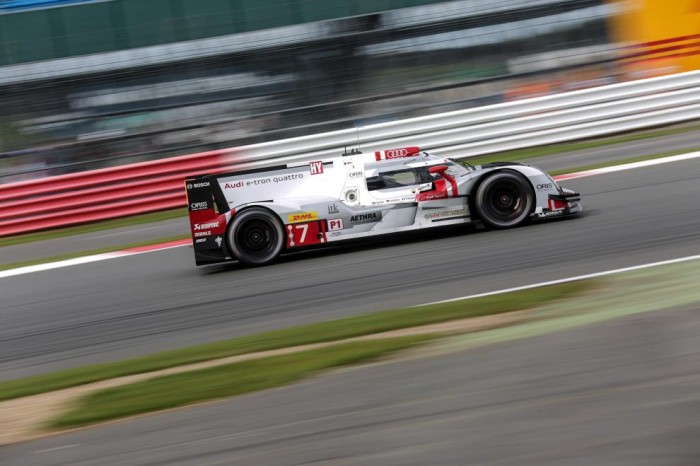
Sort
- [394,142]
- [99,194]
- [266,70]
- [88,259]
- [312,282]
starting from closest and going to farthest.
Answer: [312,282] → [88,259] → [99,194] → [394,142] → [266,70]

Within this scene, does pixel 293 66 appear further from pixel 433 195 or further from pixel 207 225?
pixel 433 195

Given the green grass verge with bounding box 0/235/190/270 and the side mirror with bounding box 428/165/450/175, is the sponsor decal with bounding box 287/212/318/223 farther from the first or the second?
the green grass verge with bounding box 0/235/190/270

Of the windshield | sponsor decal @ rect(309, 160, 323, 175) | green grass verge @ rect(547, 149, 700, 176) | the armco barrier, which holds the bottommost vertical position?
green grass verge @ rect(547, 149, 700, 176)

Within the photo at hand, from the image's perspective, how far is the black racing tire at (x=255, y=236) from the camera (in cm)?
944

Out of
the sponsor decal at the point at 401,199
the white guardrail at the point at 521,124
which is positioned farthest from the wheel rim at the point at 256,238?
the white guardrail at the point at 521,124

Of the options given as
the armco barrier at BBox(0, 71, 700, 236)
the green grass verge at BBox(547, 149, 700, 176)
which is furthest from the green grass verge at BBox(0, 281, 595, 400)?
the armco barrier at BBox(0, 71, 700, 236)

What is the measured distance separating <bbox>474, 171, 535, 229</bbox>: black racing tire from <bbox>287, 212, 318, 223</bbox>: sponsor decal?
174 centimetres

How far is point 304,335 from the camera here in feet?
21.3

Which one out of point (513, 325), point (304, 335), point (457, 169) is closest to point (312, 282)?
point (304, 335)

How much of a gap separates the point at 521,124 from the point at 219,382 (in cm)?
1090

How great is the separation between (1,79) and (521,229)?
11537 millimetres

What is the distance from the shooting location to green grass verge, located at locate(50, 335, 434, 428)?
5281mm

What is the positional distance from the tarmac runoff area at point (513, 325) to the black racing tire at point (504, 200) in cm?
258

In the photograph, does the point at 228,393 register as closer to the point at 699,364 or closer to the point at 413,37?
the point at 699,364
